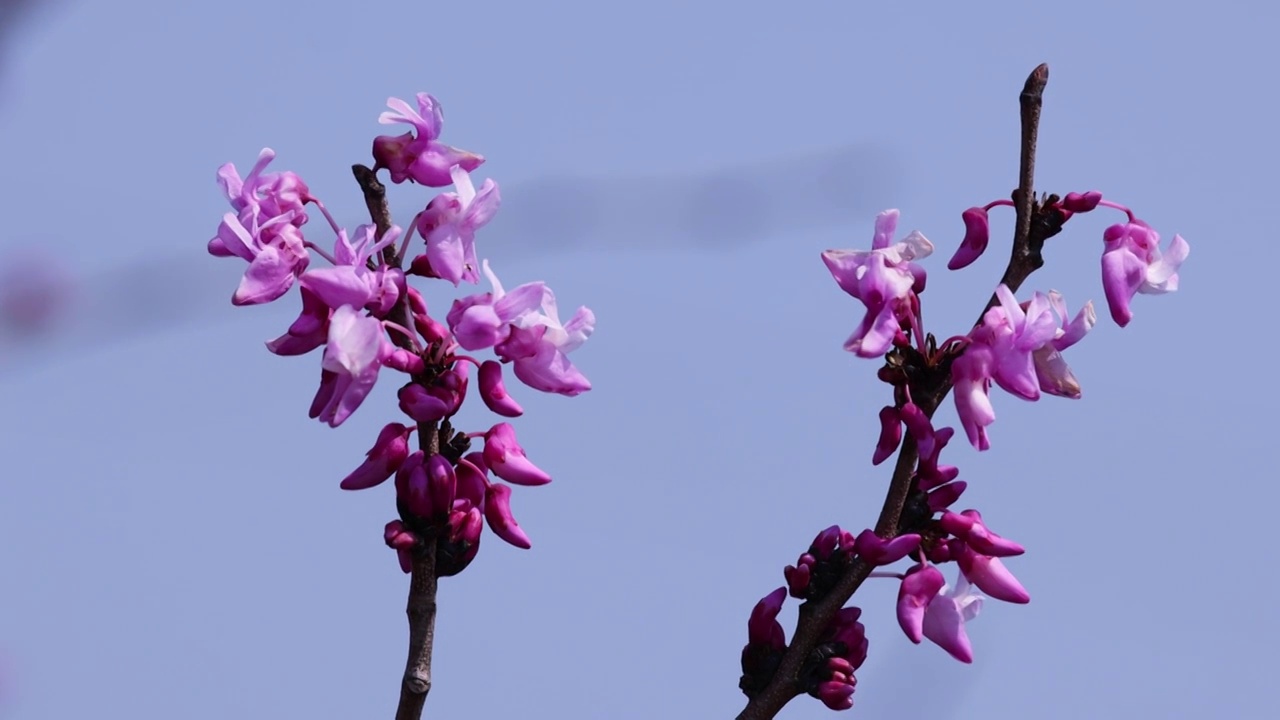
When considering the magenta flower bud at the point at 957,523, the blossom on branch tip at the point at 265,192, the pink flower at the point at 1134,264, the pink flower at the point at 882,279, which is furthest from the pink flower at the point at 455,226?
the pink flower at the point at 1134,264

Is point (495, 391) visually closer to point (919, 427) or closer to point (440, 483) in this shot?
point (440, 483)

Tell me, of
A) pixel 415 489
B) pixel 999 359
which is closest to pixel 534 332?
pixel 415 489

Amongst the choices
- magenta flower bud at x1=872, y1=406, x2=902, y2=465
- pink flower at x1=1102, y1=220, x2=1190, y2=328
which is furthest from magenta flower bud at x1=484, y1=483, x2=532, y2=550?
pink flower at x1=1102, y1=220, x2=1190, y2=328

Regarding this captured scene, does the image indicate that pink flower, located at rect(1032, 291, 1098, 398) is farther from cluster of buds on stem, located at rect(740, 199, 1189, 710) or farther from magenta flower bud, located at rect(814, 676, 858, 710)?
magenta flower bud, located at rect(814, 676, 858, 710)

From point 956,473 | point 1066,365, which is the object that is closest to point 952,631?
point 956,473

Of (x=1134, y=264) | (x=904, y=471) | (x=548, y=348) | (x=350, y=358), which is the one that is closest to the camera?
(x=350, y=358)

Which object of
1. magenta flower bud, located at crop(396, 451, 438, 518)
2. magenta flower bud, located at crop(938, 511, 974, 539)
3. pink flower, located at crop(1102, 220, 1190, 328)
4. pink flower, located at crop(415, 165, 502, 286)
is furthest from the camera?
pink flower, located at crop(1102, 220, 1190, 328)
